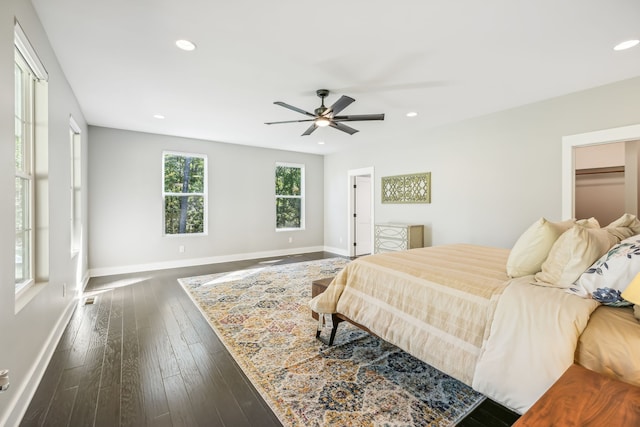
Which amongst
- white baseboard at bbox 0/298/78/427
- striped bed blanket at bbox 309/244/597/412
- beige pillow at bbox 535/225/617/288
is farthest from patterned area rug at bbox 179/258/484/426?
white baseboard at bbox 0/298/78/427

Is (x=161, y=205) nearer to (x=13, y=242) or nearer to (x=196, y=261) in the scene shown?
(x=196, y=261)

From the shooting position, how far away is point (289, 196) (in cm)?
721

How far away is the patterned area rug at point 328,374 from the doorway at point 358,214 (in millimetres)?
3601

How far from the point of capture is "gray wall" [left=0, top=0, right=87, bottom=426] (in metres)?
1.57

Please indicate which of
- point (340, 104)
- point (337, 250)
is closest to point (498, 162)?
point (340, 104)

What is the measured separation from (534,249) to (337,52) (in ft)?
7.26

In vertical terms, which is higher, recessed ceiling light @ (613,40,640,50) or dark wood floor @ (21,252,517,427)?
recessed ceiling light @ (613,40,640,50)

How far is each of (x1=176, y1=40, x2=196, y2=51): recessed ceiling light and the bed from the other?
7.91 feet

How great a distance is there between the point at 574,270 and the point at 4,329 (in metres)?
3.04

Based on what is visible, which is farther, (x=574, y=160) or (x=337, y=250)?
(x=337, y=250)

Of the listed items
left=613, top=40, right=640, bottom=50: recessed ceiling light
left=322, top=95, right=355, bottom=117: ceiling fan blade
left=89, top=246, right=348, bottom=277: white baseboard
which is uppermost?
left=613, top=40, right=640, bottom=50: recessed ceiling light

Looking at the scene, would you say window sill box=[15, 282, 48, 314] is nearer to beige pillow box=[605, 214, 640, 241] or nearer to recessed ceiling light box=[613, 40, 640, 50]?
beige pillow box=[605, 214, 640, 241]

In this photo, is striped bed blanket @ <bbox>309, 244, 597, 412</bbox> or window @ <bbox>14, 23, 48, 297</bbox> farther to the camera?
window @ <bbox>14, 23, 48, 297</bbox>

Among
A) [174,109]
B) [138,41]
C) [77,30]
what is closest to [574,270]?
[138,41]
